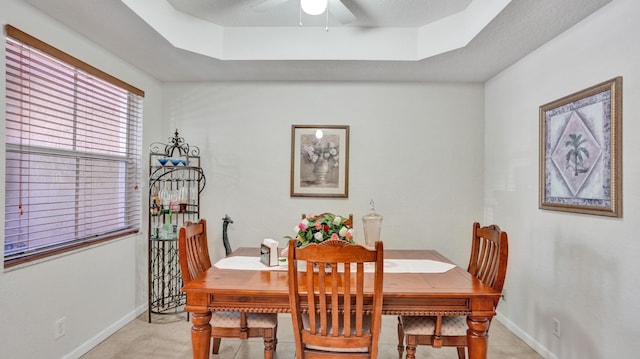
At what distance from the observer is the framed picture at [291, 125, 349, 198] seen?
3738 millimetres

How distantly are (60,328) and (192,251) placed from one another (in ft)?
3.63

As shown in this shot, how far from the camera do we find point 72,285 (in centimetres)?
252

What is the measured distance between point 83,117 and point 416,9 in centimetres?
268

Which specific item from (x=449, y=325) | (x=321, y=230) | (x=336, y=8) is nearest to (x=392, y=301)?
(x=449, y=325)

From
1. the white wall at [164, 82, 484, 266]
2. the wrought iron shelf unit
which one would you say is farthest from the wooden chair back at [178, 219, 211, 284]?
the white wall at [164, 82, 484, 266]

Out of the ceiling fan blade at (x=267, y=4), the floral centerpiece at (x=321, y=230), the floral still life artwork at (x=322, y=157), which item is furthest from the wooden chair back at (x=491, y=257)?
the ceiling fan blade at (x=267, y=4)

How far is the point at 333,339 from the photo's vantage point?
1696mm

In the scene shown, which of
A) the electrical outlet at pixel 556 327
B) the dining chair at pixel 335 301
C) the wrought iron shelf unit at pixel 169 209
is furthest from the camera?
the wrought iron shelf unit at pixel 169 209

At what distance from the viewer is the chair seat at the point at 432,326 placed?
2.05 meters

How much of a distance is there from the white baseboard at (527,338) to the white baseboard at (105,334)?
11.3 ft

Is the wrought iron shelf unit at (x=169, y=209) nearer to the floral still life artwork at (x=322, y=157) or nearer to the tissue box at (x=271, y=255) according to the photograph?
the floral still life artwork at (x=322, y=157)

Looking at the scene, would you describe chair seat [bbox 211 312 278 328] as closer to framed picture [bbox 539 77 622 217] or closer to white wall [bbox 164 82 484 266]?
white wall [bbox 164 82 484 266]

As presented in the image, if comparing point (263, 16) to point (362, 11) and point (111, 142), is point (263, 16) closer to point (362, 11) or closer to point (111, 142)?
point (362, 11)

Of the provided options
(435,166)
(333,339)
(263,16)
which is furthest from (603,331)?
(263,16)
